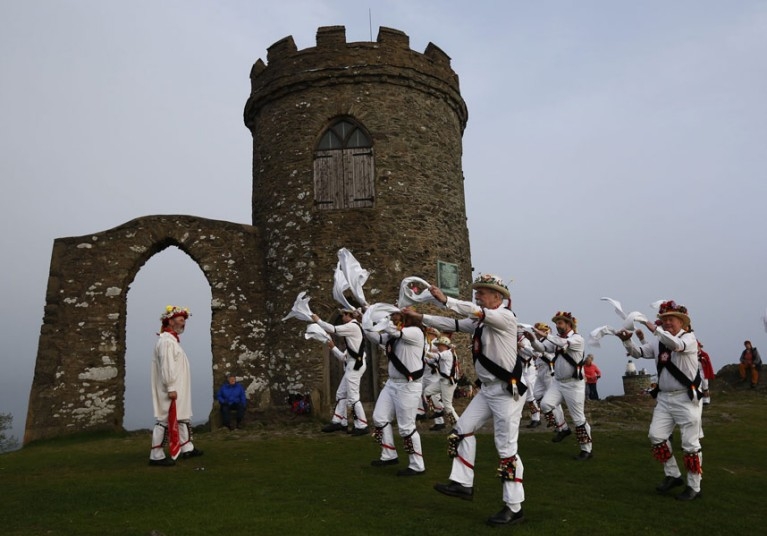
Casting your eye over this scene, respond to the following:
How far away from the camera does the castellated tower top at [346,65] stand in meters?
16.7

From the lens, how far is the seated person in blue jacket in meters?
13.2

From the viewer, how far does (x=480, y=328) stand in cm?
607

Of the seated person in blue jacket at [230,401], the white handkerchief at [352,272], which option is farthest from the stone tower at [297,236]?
the white handkerchief at [352,272]

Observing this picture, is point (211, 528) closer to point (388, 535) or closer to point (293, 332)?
point (388, 535)

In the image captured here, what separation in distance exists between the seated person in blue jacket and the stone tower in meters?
1.69

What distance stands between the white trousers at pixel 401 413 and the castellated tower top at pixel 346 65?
36.3 feet

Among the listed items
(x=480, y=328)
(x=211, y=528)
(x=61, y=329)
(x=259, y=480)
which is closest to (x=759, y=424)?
(x=480, y=328)

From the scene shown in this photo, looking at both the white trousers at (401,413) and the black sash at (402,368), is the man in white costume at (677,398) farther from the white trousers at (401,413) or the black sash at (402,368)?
the white trousers at (401,413)

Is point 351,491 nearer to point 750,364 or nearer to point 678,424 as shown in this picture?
point 678,424

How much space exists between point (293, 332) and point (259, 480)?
8289 millimetres

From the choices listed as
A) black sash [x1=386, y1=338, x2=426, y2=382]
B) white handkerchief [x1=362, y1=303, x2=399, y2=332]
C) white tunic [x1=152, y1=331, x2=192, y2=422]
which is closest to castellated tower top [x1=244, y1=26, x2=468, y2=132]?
white tunic [x1=152, y1=331, x2=192, y2=422]

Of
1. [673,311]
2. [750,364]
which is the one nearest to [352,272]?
[673,311]

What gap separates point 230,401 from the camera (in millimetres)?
13234

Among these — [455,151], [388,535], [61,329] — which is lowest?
[388,535]
